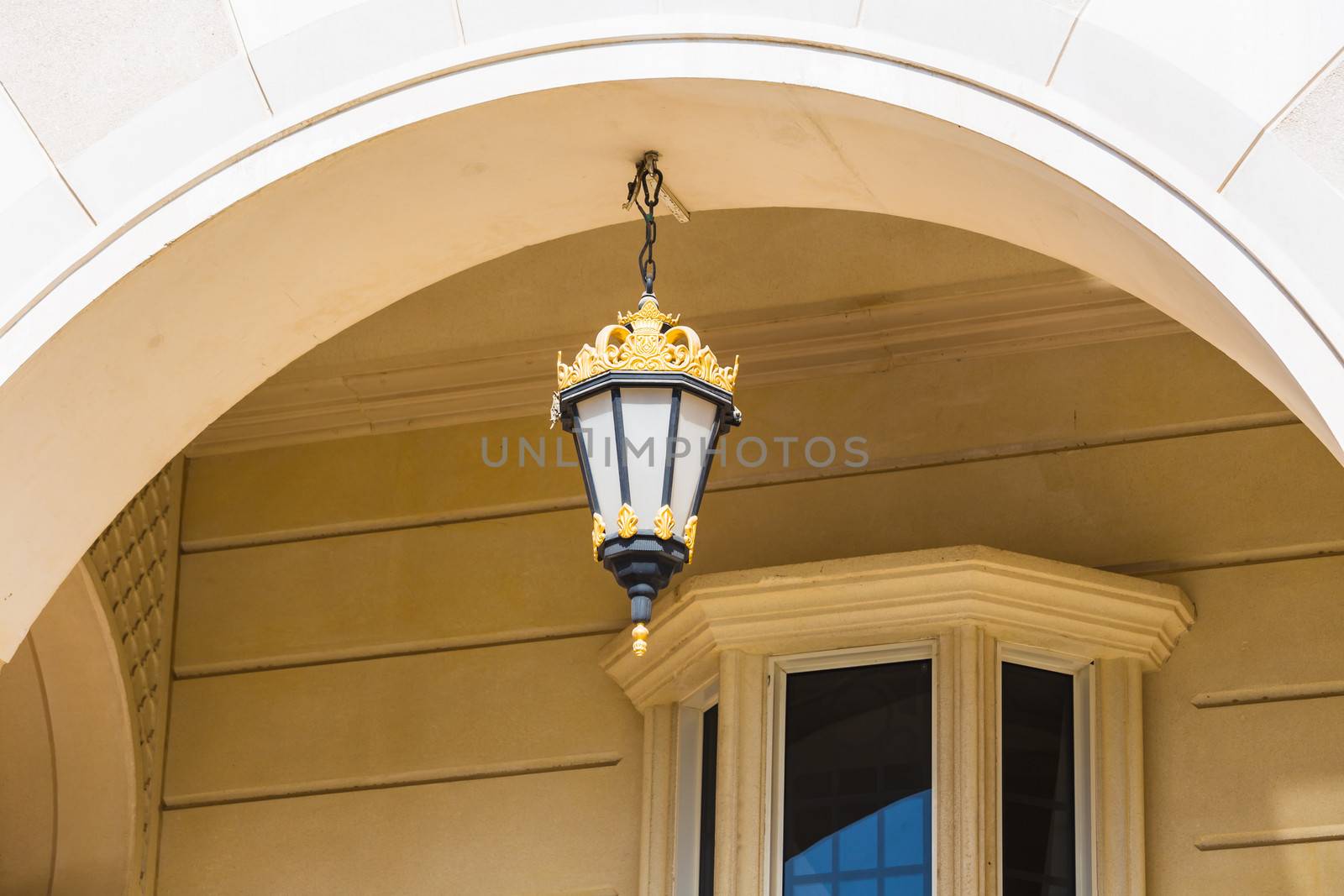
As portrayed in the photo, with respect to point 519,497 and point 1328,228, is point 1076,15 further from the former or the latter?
point 519,497

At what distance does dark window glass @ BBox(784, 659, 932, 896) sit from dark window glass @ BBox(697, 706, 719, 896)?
33 centimetres

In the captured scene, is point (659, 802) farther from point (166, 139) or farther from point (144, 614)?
point (166, 139)

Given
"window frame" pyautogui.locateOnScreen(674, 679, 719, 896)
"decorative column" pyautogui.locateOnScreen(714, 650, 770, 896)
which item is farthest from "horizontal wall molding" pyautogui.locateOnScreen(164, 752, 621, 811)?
"decorative column" pyautogui.locateOnScreen(714, 650, 770, 896)

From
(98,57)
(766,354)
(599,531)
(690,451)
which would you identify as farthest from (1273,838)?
(98,57)

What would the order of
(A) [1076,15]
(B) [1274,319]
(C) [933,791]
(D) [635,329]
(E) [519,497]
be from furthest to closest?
(E) [519,497], (C) [933,791], (D) [635,329], (A) [1076,15], (B) [1274,319]

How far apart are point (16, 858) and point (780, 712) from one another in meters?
3.22

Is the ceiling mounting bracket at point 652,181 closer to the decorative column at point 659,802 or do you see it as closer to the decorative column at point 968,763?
the decorative column at point 968,763

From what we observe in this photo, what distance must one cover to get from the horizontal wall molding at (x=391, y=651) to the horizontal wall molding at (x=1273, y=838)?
2399 millimetres

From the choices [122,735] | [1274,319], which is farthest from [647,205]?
[122,735]

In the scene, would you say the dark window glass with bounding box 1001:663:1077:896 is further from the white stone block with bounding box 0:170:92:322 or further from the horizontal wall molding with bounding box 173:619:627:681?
the white stone block with bounding box 0:170:92:322

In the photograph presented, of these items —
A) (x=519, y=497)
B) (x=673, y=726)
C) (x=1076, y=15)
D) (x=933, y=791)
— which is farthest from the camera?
(x=519, y=497)

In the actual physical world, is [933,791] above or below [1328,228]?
below

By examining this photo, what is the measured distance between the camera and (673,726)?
26.8 ft

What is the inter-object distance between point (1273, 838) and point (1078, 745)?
0.75 m
